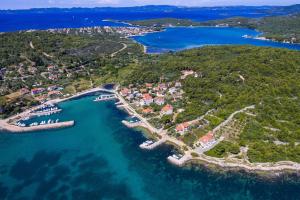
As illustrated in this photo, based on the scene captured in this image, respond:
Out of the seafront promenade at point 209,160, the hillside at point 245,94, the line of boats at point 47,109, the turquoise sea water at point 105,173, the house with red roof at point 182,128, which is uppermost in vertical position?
the hillside at point 245,94

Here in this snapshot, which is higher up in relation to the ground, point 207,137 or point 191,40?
point 207,137

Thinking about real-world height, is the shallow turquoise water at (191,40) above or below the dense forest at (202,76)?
below

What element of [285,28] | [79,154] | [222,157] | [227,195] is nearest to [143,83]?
[79,154]

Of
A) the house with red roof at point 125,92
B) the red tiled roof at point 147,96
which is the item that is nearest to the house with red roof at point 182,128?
the red tiled roof at point 147,96

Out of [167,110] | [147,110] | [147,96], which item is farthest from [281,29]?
[147,110]

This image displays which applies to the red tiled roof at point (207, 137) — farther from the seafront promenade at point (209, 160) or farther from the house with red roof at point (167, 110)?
the house with red roof at point (167, 110)

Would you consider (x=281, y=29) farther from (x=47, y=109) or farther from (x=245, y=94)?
(x=47, y=109)

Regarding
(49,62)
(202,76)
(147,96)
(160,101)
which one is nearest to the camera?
(160,101)

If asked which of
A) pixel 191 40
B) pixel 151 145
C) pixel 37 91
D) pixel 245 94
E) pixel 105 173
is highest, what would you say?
pixel 245 94

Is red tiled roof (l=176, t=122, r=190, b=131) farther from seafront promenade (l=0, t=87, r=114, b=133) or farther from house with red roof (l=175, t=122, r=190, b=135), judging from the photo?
seafront promenade (l=0, t=87, r=114, b=133)
